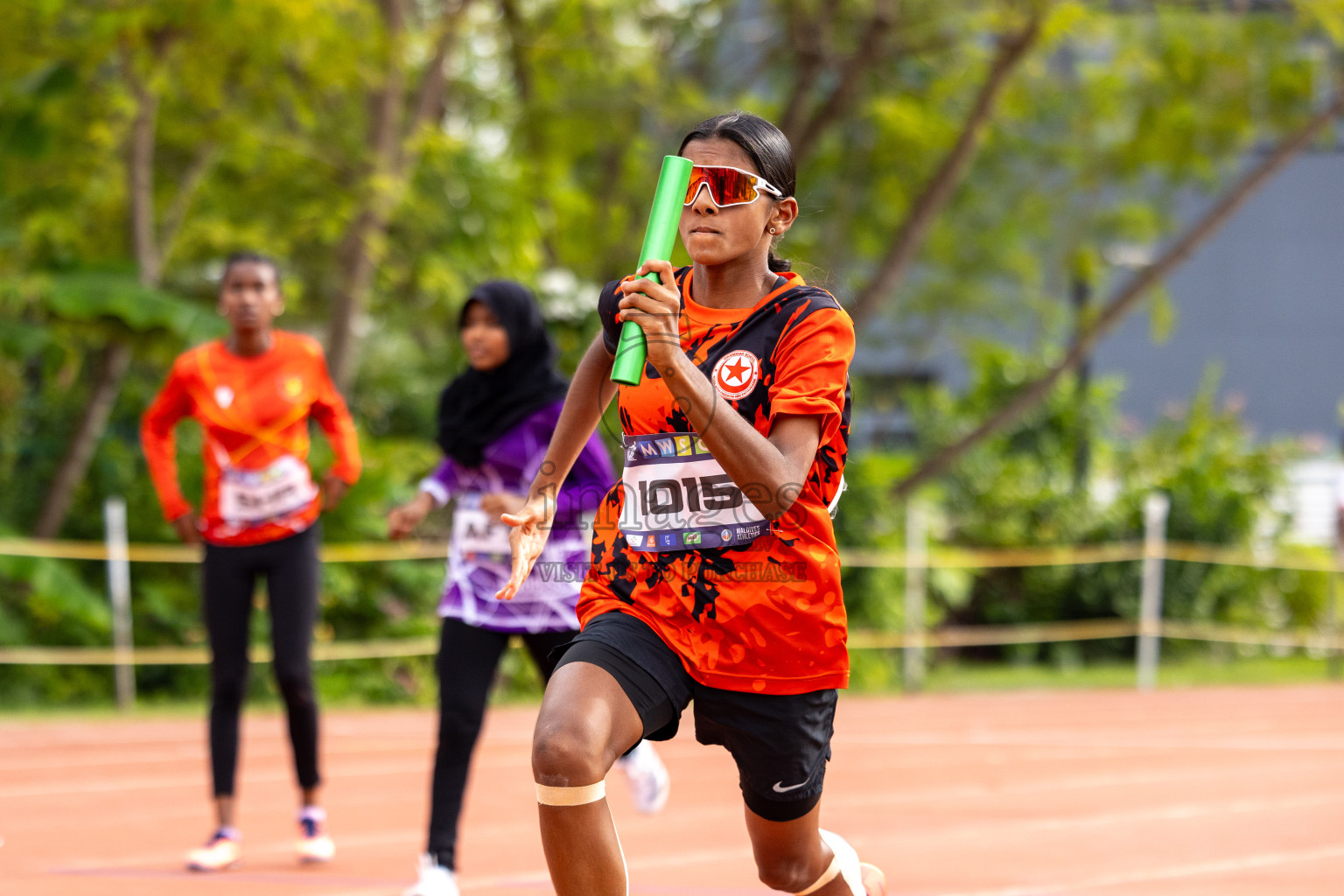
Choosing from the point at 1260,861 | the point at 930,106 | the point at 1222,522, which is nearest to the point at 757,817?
the point at 1260,861

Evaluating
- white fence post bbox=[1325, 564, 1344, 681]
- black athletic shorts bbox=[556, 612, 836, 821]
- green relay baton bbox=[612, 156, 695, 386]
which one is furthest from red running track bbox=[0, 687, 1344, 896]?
white fence post bbox=[1325, 564, 1344, 681]

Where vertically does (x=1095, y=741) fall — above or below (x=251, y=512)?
below

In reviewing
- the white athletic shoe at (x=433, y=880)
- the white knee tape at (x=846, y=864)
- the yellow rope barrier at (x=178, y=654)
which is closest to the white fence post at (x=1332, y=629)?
the yellow rope barrier at (x=178, y=654)

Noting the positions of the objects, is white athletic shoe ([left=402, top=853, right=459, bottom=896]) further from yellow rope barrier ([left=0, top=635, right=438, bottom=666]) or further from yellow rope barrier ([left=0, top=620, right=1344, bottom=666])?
yellow rope barrier ([left=0, top=635, right=438, bottom=666])

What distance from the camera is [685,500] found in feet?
10.2

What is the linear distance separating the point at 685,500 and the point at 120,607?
9.08 m

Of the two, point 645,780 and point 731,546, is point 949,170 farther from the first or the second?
Answer: point 731,546

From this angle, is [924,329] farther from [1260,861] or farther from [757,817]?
[757,817]

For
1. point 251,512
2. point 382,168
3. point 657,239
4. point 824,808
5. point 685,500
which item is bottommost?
point 824,808

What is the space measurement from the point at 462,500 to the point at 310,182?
7838 mm

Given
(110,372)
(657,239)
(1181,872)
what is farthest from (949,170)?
(657,239)

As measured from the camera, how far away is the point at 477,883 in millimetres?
5488

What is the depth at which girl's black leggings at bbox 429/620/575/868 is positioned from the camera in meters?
4.89

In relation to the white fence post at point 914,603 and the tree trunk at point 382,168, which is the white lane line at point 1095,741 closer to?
the white fence post at point 914,603
